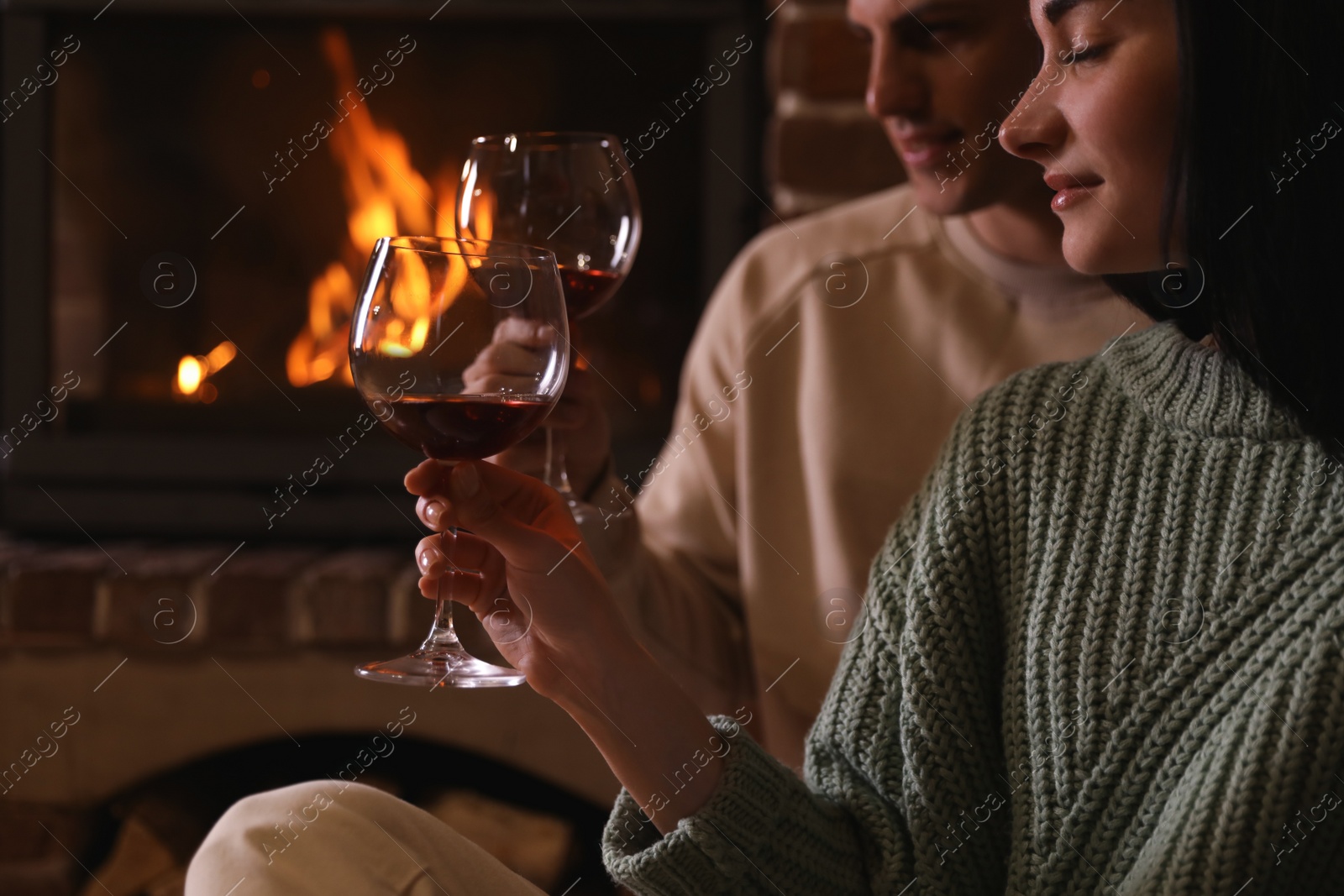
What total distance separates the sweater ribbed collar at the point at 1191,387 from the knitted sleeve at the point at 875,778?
128 millimetres

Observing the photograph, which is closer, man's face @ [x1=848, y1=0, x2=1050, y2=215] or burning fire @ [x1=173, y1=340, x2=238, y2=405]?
man's face @ [x1=848, y1=0, x2=1050, y2=215]

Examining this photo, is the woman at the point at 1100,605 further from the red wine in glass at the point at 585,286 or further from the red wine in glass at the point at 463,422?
the red wine in glass at the point at 585,286

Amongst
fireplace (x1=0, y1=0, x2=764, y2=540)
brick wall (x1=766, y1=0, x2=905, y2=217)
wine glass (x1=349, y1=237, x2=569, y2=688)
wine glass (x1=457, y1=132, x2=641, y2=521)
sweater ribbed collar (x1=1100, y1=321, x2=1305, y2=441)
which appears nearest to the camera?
wine glass (x1=349, y1=237, x2=569, y2=688)

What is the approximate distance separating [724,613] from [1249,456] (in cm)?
67

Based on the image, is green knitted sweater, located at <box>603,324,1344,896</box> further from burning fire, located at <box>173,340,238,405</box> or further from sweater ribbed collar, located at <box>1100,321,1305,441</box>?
burning fire, located at <box>173,340,238,405</box>

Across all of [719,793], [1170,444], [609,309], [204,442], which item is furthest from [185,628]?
[1170,444]

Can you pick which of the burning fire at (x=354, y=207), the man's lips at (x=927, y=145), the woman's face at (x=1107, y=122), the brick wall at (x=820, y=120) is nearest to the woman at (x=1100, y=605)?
the woman's face at (x=1107, y=122)

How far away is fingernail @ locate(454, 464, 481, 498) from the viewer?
0.72 meters

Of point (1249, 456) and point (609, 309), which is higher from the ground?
point (609, 309)

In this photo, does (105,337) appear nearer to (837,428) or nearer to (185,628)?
(185,628)

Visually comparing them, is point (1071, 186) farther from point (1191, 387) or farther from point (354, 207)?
point (354, 207)

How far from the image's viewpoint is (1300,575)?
78cm

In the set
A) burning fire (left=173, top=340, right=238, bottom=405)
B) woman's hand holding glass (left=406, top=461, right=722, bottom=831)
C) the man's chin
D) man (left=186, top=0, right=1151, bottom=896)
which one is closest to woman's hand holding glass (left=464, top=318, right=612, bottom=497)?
man (left=186, top=0, right=1151, bottom=896)

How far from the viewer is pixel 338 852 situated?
2.50 ft
